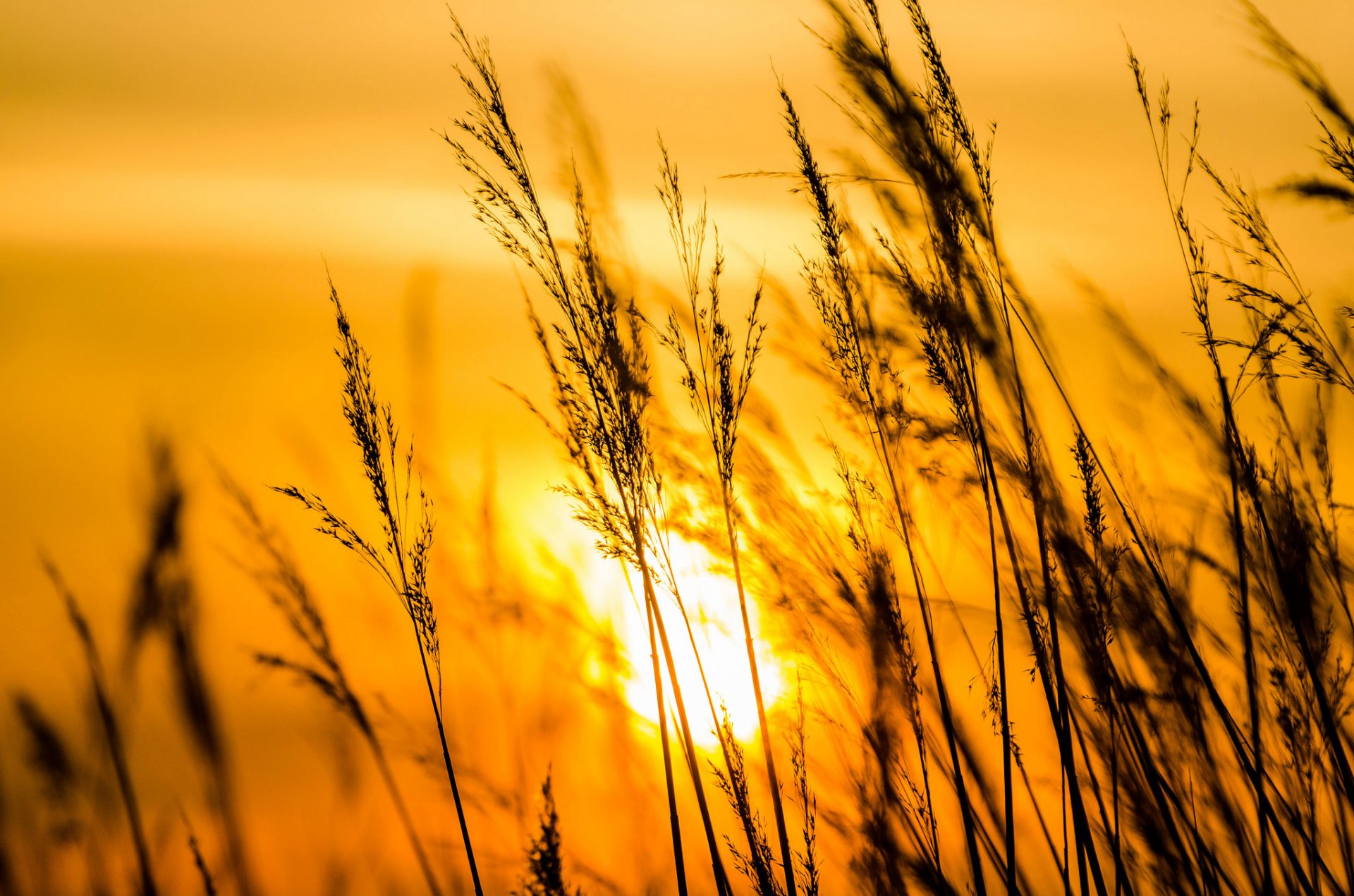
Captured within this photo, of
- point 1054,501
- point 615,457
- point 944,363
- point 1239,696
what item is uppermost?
point 944,363


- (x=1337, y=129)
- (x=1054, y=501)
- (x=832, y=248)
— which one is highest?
(x=1337, y=129)

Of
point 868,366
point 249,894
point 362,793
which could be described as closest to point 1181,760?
point 868,366

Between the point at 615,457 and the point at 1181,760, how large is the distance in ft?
5.29

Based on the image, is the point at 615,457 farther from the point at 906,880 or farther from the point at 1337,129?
the point at 1337,129

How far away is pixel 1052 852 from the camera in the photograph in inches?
71.7

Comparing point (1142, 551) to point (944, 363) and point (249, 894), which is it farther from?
point (249, 894)

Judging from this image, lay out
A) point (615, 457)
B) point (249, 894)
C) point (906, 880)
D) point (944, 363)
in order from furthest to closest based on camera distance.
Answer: point (249, 894) < point (906, 880) < point (944, 363) < point (615, 457)

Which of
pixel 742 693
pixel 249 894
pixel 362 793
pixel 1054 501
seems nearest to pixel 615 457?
pixel 742 693

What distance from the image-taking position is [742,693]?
1.69 metres

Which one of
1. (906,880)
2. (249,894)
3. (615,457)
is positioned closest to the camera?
(615,457)

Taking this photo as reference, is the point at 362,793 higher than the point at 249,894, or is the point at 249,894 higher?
the point at 362,793

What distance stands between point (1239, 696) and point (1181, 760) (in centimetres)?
21

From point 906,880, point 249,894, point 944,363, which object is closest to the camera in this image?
point 944,363

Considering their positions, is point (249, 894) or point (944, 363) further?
point (249, 894)
